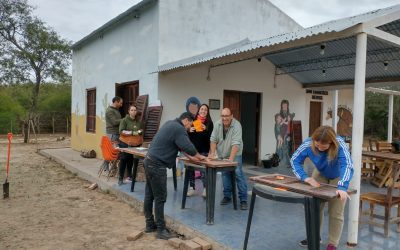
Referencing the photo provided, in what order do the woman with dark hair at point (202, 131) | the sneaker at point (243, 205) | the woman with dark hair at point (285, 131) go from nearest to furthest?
1. the sneaker at point (243, 205)
2. the woman with dark hair at point (202, 131)
3. the woman with dark hair at point (285, 131)

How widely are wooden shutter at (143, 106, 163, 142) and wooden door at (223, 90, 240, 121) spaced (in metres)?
2.05

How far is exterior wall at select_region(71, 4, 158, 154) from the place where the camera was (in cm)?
809

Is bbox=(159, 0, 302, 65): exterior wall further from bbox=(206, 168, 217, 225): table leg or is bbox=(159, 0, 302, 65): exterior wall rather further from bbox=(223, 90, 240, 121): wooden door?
bbox=(206, 168, 217, 225): table leg

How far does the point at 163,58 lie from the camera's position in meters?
7.80

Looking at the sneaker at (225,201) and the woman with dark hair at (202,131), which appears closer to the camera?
the sneaker at (225,201)

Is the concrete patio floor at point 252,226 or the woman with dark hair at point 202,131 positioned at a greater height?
the woman with dark hair at point 202,131

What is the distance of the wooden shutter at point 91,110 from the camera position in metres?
11.8

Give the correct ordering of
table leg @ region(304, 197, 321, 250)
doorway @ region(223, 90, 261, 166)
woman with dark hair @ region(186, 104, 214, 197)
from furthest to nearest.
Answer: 1. doorway @ region(223, 90, 261, 166)
2. woman with dark hair @ region(186, 104, 214, 197)
3. table leg @ region(304, 197, 321, 250)

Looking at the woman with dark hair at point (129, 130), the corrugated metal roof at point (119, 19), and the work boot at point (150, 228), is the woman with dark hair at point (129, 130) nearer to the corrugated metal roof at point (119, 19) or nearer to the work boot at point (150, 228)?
the work boot at point (150, 228)

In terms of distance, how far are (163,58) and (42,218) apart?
13.4 feet

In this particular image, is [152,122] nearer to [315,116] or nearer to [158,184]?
[158,184]

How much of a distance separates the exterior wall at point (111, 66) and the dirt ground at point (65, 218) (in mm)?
2606

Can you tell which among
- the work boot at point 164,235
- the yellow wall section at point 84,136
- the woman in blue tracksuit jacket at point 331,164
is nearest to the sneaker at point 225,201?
the work boot at point 164,235

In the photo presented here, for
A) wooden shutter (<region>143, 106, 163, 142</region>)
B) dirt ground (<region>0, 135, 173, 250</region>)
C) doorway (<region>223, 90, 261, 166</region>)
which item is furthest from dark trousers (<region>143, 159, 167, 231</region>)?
doorway (<region>223, 90, 261, 166</region>)
